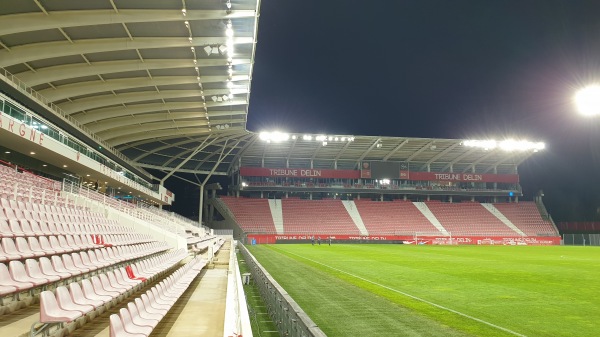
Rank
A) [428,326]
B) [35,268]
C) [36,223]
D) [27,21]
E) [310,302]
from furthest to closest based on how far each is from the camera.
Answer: [27,21] → [310,302] → [36,223] → [428,326] → [35,268]

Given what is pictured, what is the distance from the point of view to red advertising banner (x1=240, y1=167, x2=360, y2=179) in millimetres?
57406

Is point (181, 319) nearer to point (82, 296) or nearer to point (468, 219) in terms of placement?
point (82, 296)

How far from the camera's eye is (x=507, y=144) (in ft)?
179

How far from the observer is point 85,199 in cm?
1942

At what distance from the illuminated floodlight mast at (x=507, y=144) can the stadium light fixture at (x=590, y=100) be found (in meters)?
14.7

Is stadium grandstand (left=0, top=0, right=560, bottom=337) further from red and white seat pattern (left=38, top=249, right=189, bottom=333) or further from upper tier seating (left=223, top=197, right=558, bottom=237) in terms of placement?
upper tier seating (left=223, top=197, right=558, bottom=237)

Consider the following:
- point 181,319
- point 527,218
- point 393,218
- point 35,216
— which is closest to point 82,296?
point 181,319

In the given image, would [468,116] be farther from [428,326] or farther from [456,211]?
[428,326]

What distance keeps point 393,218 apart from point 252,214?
60.6 ft

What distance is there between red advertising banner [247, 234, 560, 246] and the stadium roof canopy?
12609mm

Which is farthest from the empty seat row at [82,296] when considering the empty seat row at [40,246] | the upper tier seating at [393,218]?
the upper tier seating at [393,218]

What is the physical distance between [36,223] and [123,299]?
9.89 ft

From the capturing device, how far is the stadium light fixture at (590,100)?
37.3 m

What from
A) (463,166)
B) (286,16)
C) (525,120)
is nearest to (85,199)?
(286,16)
